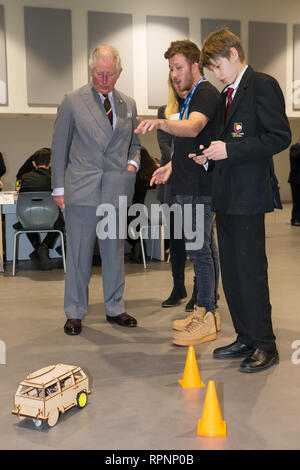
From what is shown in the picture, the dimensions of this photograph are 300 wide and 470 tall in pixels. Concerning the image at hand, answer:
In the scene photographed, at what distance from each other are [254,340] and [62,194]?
4.16 feet

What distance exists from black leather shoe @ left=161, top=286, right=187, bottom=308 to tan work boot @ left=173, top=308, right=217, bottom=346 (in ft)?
2.41

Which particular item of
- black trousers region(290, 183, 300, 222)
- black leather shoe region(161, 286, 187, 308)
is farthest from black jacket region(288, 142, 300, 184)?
black leather shoe region(161, 286, 187, 308)

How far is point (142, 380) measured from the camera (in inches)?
90.2

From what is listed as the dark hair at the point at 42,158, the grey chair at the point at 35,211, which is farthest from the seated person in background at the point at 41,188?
the grey chair at the point at 35,211

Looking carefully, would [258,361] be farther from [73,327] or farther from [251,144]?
[73,327]

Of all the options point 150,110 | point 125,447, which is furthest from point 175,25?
point 125,447

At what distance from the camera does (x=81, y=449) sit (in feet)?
5.56

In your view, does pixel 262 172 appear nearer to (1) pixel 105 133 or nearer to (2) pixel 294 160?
(1) pixel 105 133

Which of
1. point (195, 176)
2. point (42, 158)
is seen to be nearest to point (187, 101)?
point (195, 176)

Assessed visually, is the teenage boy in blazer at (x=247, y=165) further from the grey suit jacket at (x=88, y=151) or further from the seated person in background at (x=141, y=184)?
the seated person in background at (x=141, y=184)

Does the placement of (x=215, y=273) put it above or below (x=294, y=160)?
below

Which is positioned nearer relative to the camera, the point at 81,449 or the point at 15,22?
the point at 81,449

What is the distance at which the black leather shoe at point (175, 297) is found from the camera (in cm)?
361

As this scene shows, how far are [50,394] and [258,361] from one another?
0.93 m
